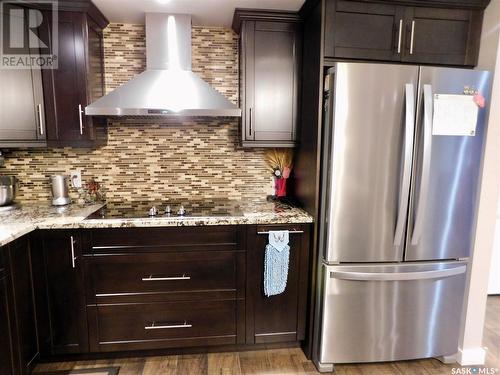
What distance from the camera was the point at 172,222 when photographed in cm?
188

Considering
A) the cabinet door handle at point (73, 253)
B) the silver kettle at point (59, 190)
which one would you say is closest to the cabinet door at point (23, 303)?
the cabinet door handle at point (73, 253)

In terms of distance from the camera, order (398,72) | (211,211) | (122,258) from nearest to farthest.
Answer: (398,72) → (122,258) → (211,211)

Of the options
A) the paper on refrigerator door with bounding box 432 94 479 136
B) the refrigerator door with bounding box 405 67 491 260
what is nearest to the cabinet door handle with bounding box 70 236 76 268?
the refrigerator door with bounding box 405 67 491 260

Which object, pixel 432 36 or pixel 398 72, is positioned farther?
pixel 432 36

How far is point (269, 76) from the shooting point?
217cm

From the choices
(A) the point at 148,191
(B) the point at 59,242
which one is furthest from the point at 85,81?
(B) the point at 59,242

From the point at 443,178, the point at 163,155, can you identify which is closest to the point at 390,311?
the point at 443,178

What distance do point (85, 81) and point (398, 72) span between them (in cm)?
195

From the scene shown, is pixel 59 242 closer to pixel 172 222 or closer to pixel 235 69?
pixel 172 222

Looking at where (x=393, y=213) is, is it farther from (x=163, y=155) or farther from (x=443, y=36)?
(x=163, y=155)

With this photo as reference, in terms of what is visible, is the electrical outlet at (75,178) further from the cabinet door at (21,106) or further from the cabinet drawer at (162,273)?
the cabinet drawer at (162,273)

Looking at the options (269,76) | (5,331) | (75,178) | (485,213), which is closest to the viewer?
(5,331)

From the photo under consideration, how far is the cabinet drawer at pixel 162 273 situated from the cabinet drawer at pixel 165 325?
11 cm

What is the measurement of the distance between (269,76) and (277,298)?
1530 mm
